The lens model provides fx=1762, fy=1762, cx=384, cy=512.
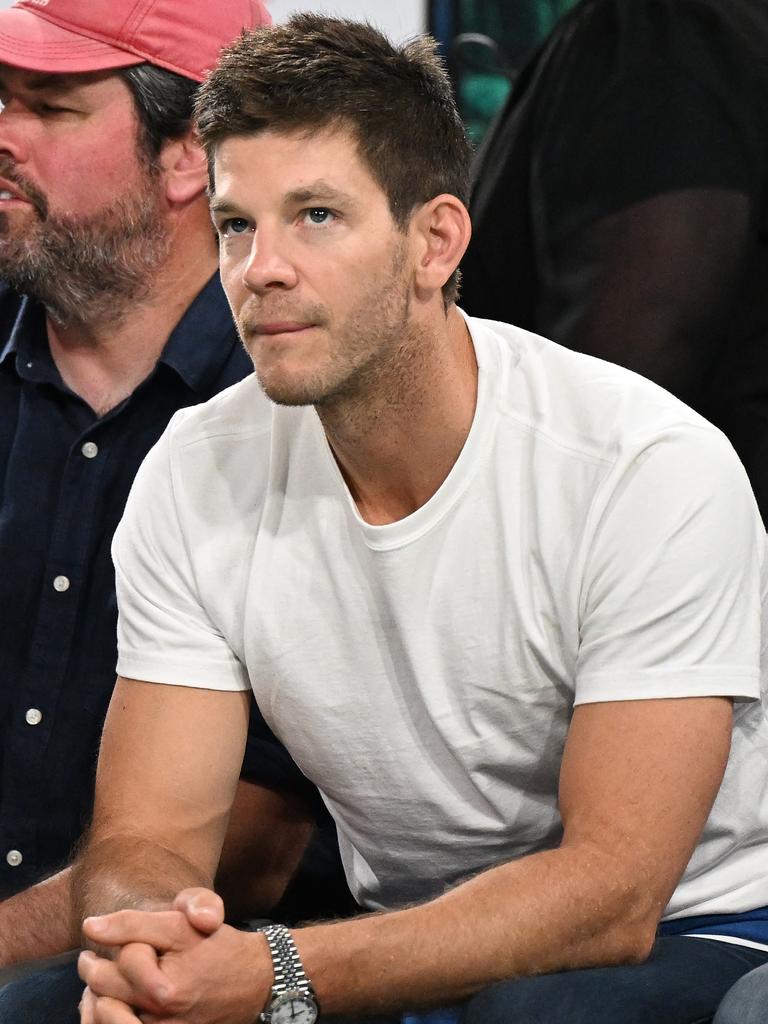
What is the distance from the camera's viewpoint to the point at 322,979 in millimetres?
1570

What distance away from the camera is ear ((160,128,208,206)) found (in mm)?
2340

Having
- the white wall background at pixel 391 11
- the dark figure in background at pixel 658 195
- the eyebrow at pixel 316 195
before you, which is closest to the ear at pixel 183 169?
the dark figure in background at pixel 658 195

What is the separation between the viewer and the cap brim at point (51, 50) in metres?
2.26

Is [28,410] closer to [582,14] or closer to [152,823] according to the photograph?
[152,823]

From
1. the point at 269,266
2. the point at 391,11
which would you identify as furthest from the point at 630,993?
the point at 391,11

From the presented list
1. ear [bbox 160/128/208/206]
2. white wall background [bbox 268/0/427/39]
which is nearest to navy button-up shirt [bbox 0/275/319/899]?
ear [bbox 160/128/208/206]

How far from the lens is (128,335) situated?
7.66ft

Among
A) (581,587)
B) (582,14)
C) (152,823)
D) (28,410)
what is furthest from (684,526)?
(28,410)

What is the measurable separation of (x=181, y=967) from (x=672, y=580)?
0.57 m

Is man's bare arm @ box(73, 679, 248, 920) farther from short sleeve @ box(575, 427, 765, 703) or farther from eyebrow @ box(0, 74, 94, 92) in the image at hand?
eyebrow @ box(0, 74, 94, 92)

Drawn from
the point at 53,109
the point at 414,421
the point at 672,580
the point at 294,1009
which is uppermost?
the point at 53,109

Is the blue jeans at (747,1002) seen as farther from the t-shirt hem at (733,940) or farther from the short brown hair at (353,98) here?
the short brown hair at (353,98)

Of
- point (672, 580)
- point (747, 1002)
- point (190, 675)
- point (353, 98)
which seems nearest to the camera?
point (747, 1002)

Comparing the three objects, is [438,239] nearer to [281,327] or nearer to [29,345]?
[281,327]
